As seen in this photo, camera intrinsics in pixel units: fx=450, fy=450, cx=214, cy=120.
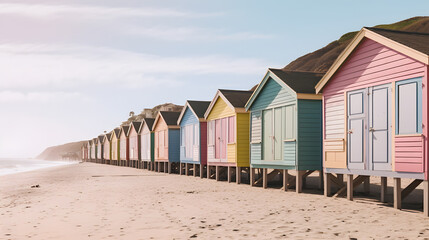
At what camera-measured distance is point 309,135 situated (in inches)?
616

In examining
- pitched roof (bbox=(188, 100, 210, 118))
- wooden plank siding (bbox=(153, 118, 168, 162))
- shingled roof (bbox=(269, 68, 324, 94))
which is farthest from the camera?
wooden plank siding (bbox=(153, 118, 168, 162))

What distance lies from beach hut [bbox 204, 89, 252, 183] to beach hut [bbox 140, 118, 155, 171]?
12.9 meters

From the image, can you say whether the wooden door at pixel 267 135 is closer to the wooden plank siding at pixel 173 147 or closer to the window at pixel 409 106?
the window at pixel 409 106

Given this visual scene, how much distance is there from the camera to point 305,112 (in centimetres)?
1558

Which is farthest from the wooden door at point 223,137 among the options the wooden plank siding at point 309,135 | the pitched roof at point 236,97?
the wooden plank siding at point 309,135

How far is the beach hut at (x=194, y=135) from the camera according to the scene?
83.7 ft

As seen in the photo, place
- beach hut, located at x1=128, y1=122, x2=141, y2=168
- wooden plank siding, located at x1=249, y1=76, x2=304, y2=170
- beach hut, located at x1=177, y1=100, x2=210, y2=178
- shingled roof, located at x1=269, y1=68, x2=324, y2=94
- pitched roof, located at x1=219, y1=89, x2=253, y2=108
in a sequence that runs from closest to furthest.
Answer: shingled roof, located at x1=269, y1=68, x2=324, y2=94
wooden plank siding, located at x1=249, y1=76, x2=304, y2=170
pitched roof, located at x1=219, y1=89, x2=253, y2=108
beach hut, located at x1=177, y1=100, x2=210, y2=178
beach hut, located at x1=128, y1=122, x2=141, y2=168

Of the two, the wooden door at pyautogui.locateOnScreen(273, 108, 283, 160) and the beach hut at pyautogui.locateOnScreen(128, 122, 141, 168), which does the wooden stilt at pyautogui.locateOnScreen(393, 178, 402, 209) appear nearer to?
the wooden door at pyautogui.locateOnScreen(273, 108, 283, 160)

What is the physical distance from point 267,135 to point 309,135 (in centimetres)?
252

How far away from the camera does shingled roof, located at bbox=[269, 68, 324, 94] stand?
15737 millimetres

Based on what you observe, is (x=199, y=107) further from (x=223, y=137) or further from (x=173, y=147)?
(x=173, y=147)

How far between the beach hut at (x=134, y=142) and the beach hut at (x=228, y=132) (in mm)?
18670

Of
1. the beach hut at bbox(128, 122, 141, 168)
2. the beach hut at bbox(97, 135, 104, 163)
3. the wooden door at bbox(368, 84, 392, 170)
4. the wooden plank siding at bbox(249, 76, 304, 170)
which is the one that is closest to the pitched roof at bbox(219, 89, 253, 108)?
the wooden plank siding at bbox(249, 76, 304, 170)

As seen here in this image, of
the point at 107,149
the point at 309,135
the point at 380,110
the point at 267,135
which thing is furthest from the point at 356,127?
the point at 107,149
